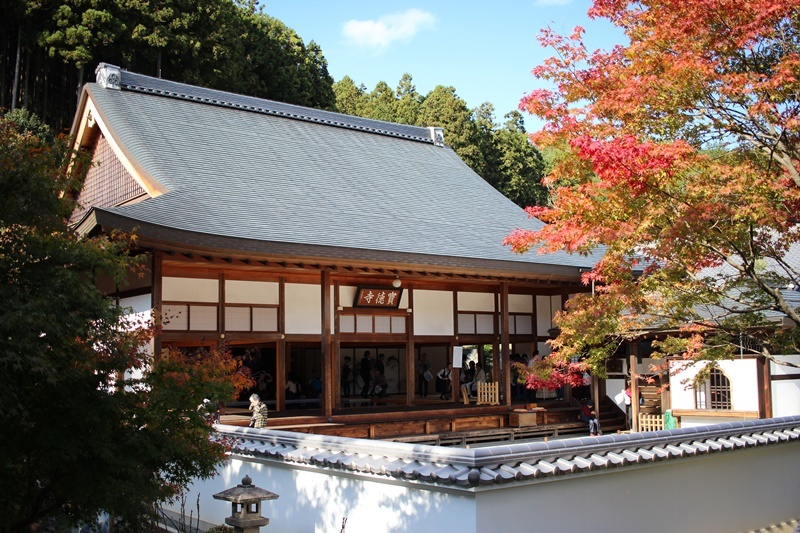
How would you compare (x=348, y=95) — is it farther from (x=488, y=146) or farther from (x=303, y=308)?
(x=303, y=308)

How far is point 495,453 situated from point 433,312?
1038 cm

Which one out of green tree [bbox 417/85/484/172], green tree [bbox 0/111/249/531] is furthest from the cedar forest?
green tree [bbox 417/85/484/172]

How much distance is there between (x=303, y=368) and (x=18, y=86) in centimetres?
1717

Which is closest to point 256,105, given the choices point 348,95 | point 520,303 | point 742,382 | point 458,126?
point 520,303

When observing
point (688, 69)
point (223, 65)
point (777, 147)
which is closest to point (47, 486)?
point (688, 69)

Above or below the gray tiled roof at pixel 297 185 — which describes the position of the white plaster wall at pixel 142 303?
below

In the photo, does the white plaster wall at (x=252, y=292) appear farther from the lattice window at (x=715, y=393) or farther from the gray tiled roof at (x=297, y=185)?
the lattice window at (x=715, y=393)

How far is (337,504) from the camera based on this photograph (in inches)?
320

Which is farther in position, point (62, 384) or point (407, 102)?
point (407, 102)

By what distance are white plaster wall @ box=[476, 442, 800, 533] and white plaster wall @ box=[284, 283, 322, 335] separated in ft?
26.3

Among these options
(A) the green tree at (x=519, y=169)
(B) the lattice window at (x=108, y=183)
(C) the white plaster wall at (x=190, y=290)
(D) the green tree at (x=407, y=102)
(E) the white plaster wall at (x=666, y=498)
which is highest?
(D) the green tree at (x=407, y=102)

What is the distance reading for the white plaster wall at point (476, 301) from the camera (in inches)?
697

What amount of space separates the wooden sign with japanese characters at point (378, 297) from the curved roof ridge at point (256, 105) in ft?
25.4

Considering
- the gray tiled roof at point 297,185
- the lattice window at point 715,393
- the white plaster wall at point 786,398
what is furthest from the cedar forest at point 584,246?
the gray tiled roof at point 297,185
